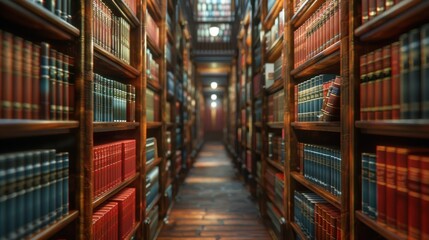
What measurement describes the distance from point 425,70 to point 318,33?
3.53 ft

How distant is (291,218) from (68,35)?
2042 mm

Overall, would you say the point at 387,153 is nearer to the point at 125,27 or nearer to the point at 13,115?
the point at 13,115

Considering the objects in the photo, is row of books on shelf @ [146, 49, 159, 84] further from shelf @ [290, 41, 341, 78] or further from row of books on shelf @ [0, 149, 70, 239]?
row of books on shelf @ [0, 149, 70, 239]

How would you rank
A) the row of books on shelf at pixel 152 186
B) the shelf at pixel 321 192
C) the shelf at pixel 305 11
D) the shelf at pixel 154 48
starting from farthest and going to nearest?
1. the shelf at pixel 154 48
2. the row of books on shelf at pixel 152 186
3. the shelf at pixel 305 11
4. the shelf at pixel 321 192

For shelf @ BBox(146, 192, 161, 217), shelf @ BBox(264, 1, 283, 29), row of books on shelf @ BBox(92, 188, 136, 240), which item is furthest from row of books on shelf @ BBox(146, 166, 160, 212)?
shelf @ BBox(264, 1, 283, 29)

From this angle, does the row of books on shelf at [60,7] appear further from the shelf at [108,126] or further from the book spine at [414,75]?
the book spine at [414,75]

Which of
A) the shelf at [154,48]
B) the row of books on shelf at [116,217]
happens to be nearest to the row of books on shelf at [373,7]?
the row of books on shelf at [116,217]

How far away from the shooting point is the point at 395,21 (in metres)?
1.24

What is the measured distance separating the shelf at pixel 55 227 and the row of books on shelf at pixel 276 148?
1.93 meters

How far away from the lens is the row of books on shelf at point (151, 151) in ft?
10.5

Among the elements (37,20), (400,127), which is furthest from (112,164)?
(400,127)

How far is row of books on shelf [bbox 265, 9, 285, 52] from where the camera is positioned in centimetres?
306

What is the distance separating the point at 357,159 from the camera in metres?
1.52

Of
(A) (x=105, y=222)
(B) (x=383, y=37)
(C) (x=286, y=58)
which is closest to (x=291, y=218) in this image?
(C) (x=286, y=58)
